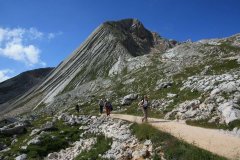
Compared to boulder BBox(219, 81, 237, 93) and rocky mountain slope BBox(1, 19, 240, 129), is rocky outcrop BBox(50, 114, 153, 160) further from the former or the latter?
boulder BBox(219, 81, 237, 93)

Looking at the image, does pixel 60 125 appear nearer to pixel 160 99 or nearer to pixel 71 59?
pixel 160 99

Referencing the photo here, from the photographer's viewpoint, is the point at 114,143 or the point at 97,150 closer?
the point at 97,150

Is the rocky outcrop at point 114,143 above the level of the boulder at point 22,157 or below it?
above

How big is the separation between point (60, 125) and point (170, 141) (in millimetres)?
19894

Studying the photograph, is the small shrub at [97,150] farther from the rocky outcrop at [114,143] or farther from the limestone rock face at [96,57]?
the limestone rock face at [96,57]

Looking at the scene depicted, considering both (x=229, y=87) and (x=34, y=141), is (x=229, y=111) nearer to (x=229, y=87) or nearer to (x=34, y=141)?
(x=229, y=87)

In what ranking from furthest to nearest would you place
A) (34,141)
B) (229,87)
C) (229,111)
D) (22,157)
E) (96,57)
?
(96,57), (229,87), (34,141), (22,157), (229,111)

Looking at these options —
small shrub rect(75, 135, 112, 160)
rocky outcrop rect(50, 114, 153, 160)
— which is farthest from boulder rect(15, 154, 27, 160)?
small shrub rect(75, 135, 112, 160)

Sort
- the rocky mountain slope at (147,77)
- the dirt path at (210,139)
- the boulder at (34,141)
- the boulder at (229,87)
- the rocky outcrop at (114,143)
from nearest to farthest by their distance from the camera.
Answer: the dirt path at (210,139), the rocky outcrop at (114,143), the boulder at (34,141), the boulder at (229,87), the rocky mountain slope at (147,77)

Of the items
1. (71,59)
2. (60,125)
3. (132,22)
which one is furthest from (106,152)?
(132,22)

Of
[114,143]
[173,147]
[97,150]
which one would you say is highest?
[114,143]

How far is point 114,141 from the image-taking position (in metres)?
27.0

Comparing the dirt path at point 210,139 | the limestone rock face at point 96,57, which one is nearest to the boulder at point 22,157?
the dirt path at point 210,139

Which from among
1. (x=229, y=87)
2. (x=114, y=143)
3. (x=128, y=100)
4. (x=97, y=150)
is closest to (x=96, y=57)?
(x=128, y=100)
